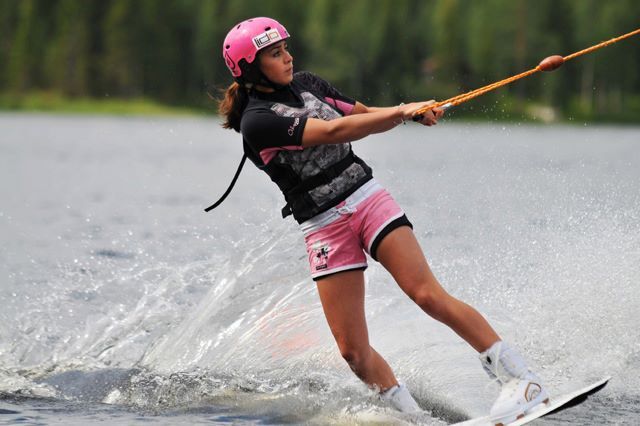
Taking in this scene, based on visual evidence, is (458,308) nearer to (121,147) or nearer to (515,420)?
(515,420)

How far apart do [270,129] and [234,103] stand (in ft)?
1.50

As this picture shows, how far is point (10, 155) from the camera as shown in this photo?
36875 mm

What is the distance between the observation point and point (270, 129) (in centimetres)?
630

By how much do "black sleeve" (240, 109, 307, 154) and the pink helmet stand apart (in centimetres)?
26

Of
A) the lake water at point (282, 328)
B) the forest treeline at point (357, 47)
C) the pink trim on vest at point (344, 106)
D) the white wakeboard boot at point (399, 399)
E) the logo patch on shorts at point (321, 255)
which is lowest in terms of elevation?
the forest treeline at point (357, 47)

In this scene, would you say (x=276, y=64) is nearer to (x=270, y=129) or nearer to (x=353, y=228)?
(x=270, y=129)

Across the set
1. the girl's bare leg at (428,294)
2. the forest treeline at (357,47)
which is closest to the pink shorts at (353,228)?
the girl's bare leg at (428,294)

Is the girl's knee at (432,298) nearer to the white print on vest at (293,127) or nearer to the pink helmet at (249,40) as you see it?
the white print on vest at (293,127)

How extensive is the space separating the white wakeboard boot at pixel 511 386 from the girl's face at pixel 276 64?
183 cm

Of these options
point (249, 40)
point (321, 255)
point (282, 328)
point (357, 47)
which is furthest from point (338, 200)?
point (357, 47)

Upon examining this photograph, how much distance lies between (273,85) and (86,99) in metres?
87.4

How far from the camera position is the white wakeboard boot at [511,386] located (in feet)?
20.4

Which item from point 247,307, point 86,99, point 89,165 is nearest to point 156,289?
point 247,307

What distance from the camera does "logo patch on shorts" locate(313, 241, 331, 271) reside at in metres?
6.52
